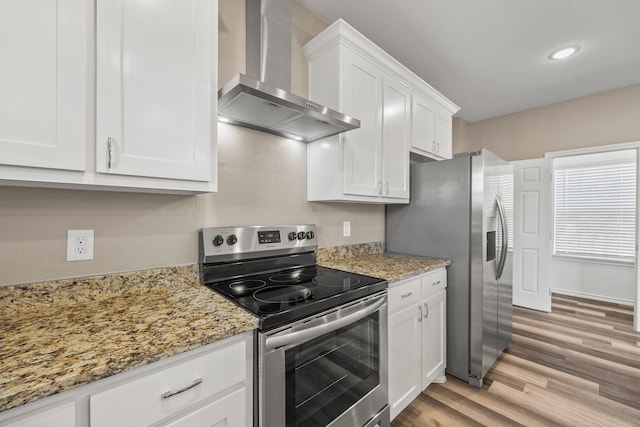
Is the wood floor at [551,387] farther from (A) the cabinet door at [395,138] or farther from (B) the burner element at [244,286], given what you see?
(A) the cabinet door at [395,138]

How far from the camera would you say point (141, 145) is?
1.02 metres

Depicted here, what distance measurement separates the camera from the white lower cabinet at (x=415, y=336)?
5.44 feet

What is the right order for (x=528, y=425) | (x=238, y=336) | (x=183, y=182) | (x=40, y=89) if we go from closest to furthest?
(x=40, y=89) < (x=238, y=336) < (x=183, y=182) < (x=528, y=425)

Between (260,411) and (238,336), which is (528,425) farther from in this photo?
(238,336)

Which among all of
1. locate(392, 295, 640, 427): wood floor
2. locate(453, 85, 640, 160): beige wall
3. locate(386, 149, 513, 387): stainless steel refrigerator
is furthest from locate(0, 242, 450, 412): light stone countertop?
locate(453, 85, 640, 160): beige wall

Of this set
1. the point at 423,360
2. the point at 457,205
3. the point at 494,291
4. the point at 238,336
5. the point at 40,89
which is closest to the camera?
the point at 40,89

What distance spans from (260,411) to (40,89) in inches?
49.0

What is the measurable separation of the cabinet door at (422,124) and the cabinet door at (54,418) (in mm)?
2444

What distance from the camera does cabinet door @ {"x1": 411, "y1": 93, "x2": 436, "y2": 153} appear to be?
2.40m

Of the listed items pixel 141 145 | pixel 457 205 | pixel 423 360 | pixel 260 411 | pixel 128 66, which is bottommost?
pixel 423 360

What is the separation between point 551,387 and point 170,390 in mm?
2569

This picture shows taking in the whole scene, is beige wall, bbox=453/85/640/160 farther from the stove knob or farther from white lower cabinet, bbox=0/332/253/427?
white lower cabinet, bbox=0/332/253/427

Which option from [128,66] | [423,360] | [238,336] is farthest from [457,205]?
[128,66]

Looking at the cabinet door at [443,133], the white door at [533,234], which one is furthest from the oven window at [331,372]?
the white door at [533,234]
